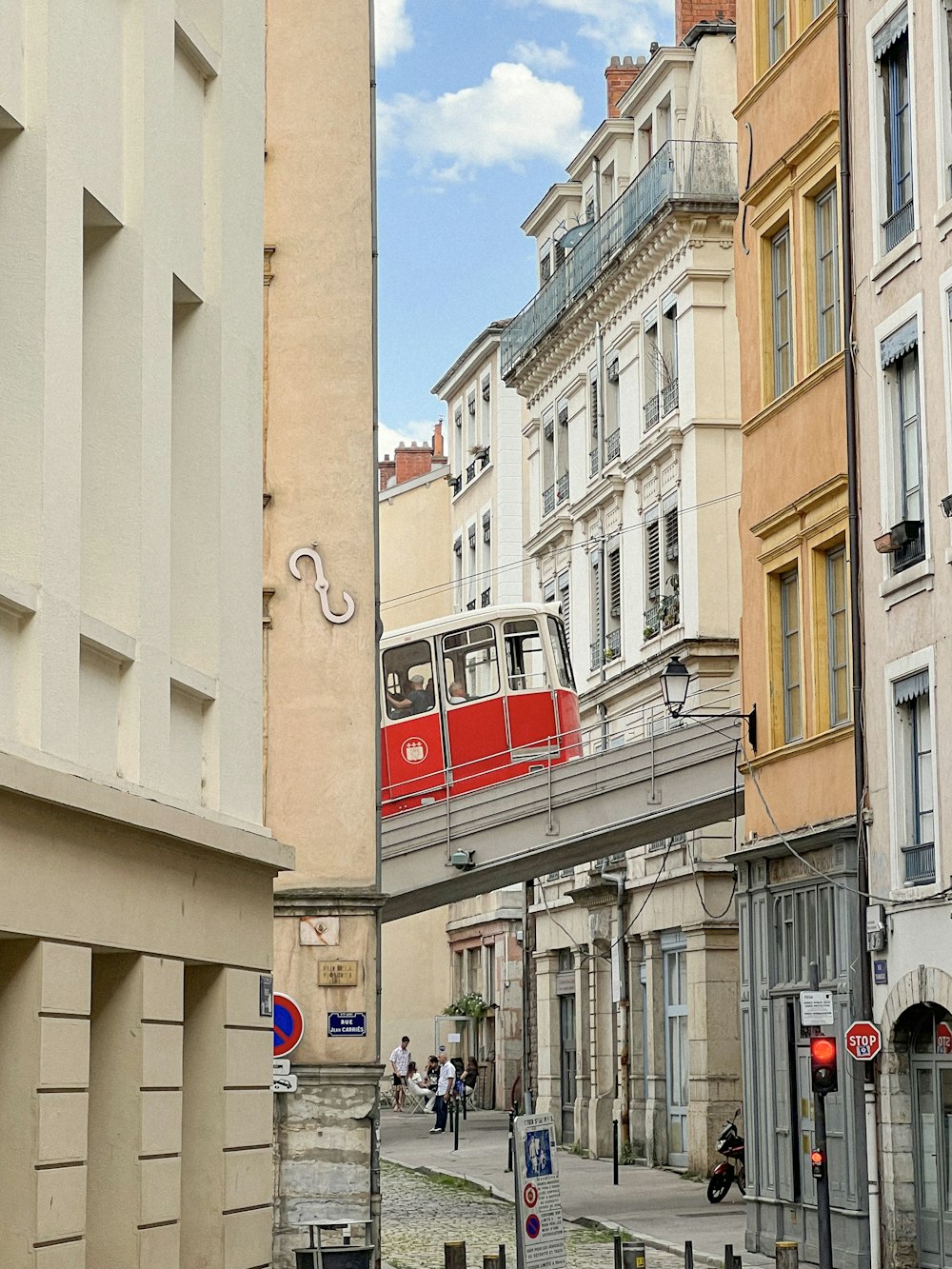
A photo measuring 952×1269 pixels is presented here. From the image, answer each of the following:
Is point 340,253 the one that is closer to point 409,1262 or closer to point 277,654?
point 277,654

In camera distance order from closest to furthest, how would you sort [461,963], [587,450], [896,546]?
[896,546] < [587,450] < [461,963]

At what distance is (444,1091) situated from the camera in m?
47.6

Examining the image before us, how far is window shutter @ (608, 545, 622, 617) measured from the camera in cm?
4238

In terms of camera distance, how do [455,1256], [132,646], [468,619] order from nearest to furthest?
[132,646]
[455,1256]
[468,619]

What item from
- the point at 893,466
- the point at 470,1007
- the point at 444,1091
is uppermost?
the point at 893,466

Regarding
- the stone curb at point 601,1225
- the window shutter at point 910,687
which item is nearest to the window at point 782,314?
the window shutter at point 910,687

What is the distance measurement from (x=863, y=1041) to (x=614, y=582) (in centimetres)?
2083

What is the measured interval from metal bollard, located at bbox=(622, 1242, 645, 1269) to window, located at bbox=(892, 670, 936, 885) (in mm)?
6248

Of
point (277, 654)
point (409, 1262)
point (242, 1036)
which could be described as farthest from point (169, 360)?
point (409, 1262)

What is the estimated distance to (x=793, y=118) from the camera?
26438mm

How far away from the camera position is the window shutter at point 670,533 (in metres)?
38.5

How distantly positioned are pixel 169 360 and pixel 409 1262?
13694mm

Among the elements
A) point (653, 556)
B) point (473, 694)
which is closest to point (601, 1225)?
point (473, 694)

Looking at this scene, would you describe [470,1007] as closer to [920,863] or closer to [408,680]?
[408,680]
